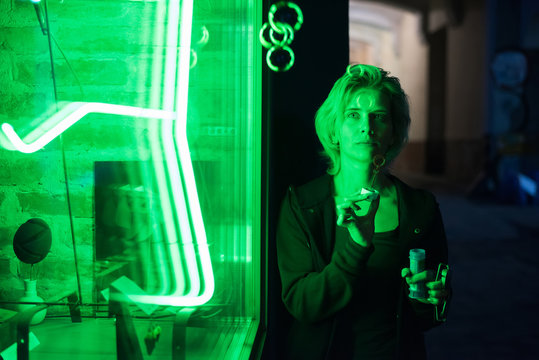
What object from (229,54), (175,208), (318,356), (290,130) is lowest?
(318,356)

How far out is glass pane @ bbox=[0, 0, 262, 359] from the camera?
1036 millimetres

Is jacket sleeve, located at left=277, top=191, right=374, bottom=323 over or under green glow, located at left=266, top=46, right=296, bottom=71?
under

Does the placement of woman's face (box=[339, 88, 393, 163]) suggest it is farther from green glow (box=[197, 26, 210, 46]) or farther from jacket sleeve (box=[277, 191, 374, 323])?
green glow (box=[197, 26, 210, 46])

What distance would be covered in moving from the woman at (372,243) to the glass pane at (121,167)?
25cm

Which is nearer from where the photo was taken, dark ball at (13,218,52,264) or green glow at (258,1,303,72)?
dark ball at (13,218,52,264)

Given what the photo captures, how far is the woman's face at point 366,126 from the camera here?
51.4 inches

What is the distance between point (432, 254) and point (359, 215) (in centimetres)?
40

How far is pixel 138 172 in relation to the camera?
44.6 inches

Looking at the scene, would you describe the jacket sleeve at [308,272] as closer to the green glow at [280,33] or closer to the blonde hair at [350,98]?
the blonde hair at [350,98]

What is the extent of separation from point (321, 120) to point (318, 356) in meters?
0.67

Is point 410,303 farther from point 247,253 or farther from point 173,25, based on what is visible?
point 173,25

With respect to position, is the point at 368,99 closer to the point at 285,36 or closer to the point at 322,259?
the point at 322,259

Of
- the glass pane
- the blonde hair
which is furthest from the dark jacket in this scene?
the glass pane

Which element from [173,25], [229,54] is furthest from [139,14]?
[229,54]
